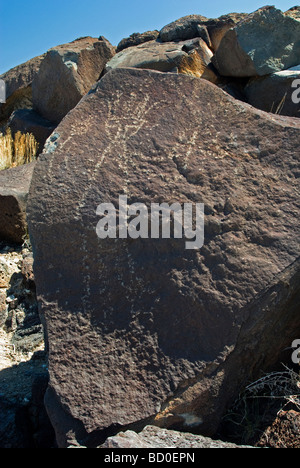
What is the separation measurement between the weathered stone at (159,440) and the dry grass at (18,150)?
480 cm

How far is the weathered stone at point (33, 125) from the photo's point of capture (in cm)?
684

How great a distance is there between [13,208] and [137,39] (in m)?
3.68

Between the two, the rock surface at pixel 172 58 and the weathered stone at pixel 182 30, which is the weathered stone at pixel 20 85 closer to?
the rock surface at pixel 172 58

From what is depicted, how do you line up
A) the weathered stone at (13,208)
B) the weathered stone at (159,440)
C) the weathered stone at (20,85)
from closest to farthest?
the weathered stone at (159,440) < the weathered stone at (13,208) < the weathered stone at (20,85)

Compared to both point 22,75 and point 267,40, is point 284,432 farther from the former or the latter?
point 22,75

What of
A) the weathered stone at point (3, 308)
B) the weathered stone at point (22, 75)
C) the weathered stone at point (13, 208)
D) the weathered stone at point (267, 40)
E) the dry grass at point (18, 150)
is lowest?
the weathered stone at point (3, 308)

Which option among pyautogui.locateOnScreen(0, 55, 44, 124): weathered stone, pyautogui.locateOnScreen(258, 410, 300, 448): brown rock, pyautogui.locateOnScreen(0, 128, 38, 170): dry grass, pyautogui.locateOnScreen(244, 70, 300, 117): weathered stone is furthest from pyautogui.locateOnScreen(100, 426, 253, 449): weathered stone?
pyautogui.locateOnScreen(0, 55, 44, 124): weathered stone

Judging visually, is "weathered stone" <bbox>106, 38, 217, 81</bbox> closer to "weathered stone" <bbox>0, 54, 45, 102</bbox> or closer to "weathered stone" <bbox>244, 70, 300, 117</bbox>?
"weathered stone" <bbox>244, 70, 300, 117</bbox>

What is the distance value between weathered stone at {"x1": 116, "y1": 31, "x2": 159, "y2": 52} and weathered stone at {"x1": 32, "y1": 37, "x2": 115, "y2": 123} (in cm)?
20

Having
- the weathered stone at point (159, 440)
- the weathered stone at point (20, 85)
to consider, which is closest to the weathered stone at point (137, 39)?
the weathered stone at point (20, 85)

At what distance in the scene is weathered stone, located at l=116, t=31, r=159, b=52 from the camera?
6887 mm

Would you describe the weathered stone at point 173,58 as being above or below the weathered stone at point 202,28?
below
